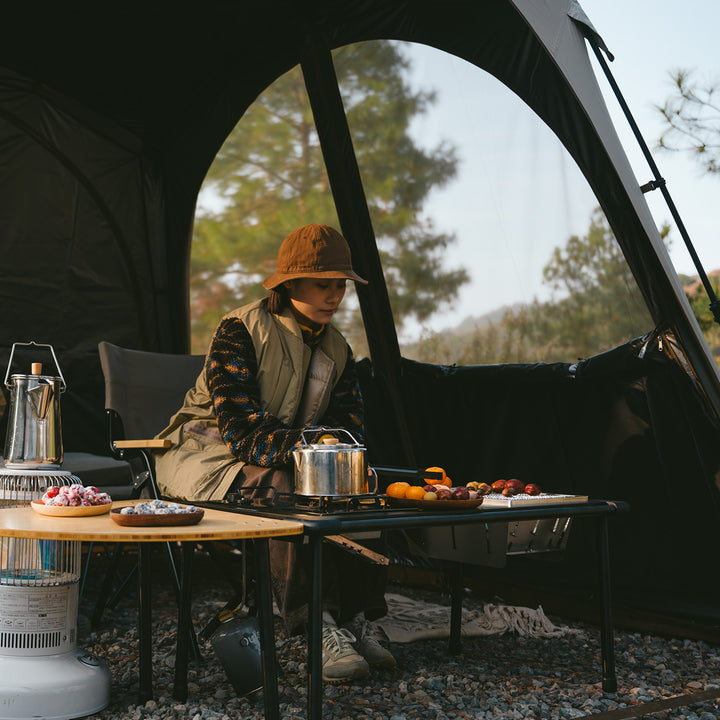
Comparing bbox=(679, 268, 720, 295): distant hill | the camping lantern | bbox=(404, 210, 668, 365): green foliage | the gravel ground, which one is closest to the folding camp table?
the gravel ground

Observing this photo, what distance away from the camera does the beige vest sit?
2.49m

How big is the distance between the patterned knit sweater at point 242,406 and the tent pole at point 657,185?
3.80 ft

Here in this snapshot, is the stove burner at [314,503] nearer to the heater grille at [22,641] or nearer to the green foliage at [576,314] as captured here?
the heater grille at [22,641]

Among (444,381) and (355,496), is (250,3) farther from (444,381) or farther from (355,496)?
(355,496)

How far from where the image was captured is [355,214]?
3611mm

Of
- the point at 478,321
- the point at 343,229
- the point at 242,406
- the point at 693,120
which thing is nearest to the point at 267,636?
the point at 242,406

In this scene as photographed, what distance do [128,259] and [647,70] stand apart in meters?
3.62

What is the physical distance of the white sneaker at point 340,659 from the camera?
2.21m

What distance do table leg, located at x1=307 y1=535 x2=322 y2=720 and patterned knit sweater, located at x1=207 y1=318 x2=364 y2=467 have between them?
2.08 ft

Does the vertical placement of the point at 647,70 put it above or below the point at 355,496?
above

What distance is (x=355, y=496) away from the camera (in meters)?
1.89

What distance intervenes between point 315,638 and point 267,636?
112 mm

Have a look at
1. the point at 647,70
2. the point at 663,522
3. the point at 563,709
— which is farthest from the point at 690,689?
the point at 647,70

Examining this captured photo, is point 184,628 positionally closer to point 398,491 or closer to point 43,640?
point 43,640
